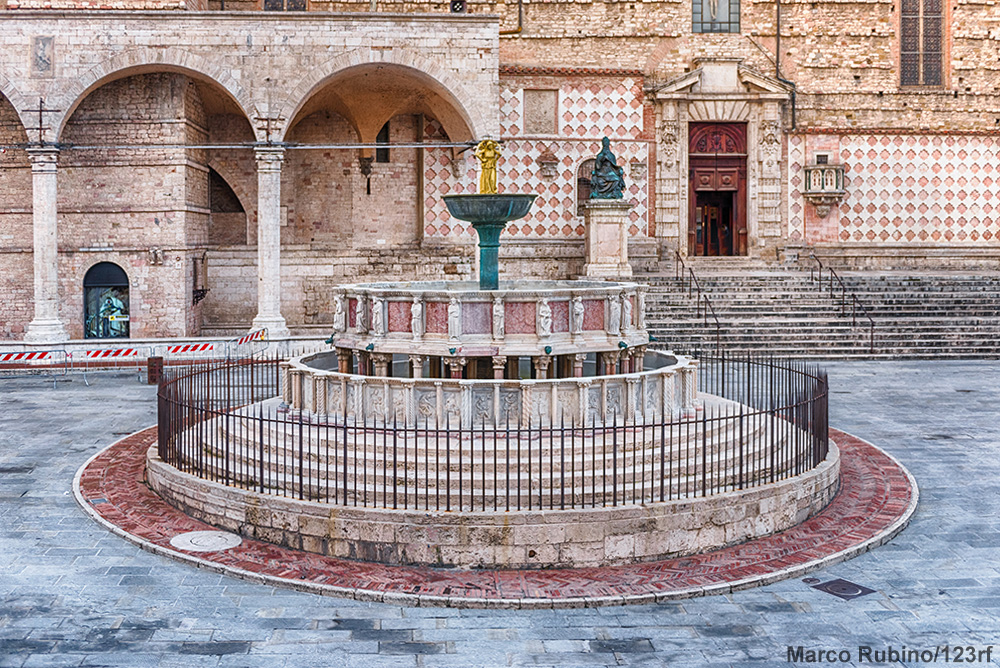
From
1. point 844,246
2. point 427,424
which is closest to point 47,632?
point 427,424

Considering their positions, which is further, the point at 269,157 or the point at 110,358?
the point at 269,157

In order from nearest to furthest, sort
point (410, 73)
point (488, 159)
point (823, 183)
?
point (488, 159)
point (410, 73)
point (823, 183)

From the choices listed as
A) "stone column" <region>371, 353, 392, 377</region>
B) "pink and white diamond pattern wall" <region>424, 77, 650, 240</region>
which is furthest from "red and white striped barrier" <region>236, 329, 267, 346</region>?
"stone column" <region>371, 353, 392, 377</region>

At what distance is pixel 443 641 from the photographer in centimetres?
672

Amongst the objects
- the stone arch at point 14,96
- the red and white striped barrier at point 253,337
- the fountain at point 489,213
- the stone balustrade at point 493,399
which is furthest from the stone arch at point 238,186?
the stone balustrade at point 493,399

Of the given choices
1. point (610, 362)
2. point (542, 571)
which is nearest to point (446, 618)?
point (542, 571)

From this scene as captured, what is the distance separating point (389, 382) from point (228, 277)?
1616cm

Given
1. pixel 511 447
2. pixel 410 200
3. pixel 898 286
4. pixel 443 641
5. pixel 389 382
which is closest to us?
pixel 443 641

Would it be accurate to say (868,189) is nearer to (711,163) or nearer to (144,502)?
(711,163)

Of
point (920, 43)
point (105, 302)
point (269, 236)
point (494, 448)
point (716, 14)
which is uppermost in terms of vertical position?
point (716, 14)

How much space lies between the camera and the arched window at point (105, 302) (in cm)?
2344

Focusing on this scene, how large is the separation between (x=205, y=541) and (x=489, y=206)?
5483 millimetres

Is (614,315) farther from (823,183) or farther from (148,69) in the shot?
(823,183)

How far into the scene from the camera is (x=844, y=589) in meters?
7.72
